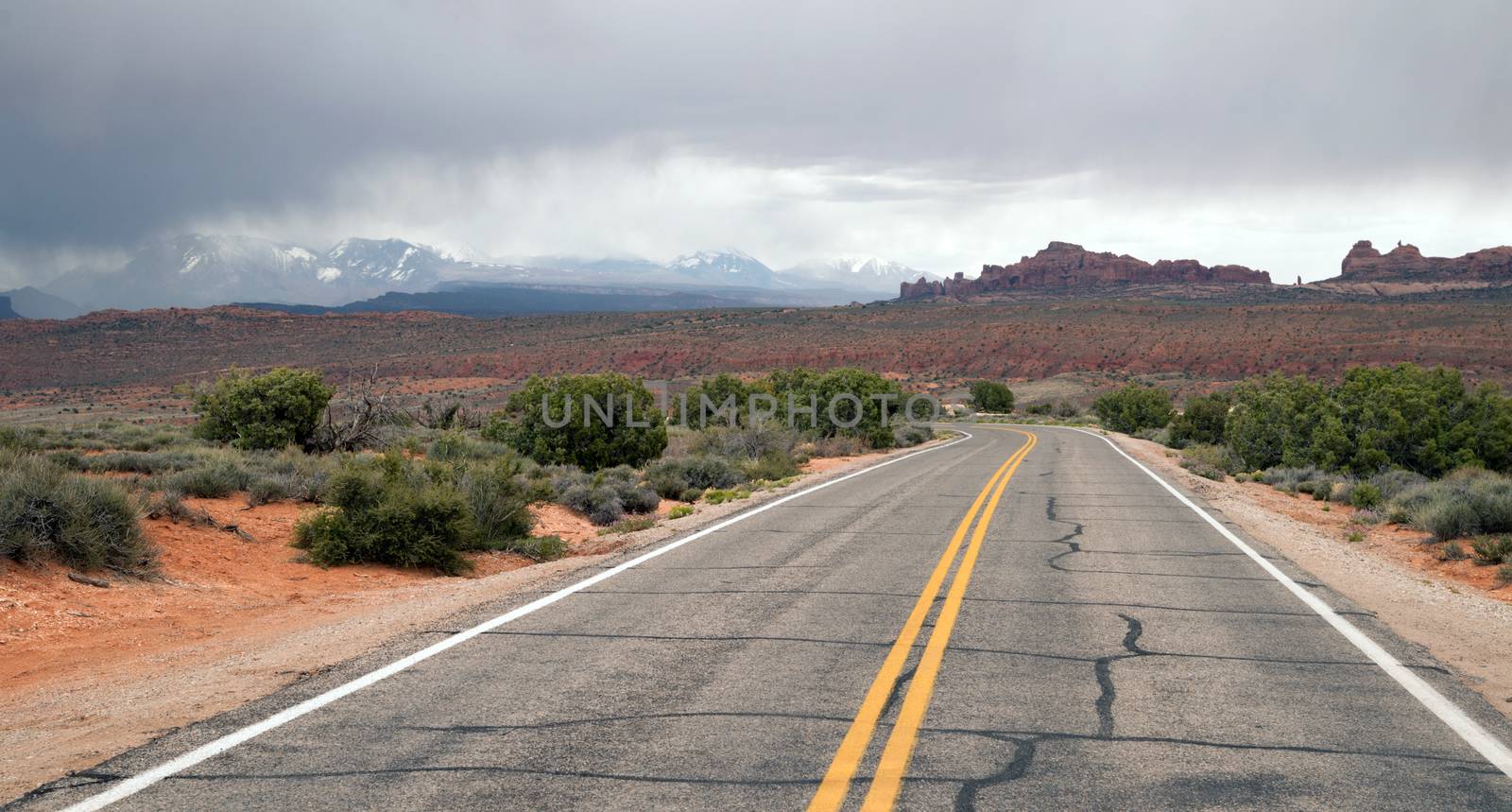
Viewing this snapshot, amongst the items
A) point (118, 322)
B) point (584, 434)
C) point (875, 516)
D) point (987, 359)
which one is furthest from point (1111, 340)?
point (118, 322)

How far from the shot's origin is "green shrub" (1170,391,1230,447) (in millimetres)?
49594

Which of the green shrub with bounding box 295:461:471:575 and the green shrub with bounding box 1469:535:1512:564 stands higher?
the green shrub with bounding box 295:461:471:575

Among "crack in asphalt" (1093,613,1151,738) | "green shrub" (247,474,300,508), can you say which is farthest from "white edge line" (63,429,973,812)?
"green shrub" (247,474,300,508)

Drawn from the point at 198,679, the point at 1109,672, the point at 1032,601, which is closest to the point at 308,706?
the point at 198,679

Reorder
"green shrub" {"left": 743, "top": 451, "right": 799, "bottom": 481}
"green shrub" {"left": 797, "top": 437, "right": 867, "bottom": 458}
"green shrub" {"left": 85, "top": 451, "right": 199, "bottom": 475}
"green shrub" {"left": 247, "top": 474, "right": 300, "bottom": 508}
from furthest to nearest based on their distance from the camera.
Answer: "green shrub" {"left": 797, "top": 437, "right": 867, "bottom": 458} < "green shrub" {"left": 743, "top": 451, "right": 799, "bottom": 481} < "green shrub" {"left": 85, "top": 451, "right": 199, "bottom": 475} < "green shrub" {"left": 247, "top": 474, "right": 300, "bottom": 508}

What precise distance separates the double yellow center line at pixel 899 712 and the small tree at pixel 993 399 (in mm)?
71967

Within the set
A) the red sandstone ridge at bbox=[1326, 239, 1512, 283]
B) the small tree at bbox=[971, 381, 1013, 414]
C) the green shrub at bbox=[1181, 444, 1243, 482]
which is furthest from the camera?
the red sandstone ridge at bbox=[1326, 239, 1512, 283]

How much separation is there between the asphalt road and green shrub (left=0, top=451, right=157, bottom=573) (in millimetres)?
4500

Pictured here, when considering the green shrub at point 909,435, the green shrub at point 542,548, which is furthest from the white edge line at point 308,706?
the green shrub at point 909,435

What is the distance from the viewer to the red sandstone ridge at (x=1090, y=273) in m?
172

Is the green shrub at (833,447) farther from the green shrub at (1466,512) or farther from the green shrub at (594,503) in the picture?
the green shrub at (1466,512)

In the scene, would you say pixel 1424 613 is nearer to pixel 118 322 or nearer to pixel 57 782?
pixel 57 782

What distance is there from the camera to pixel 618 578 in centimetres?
968

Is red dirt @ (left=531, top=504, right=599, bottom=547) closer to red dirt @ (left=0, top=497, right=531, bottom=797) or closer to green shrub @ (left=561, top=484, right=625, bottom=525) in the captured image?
green shrub @ (left=561, top=484, right=625, bottom=525)
